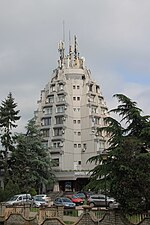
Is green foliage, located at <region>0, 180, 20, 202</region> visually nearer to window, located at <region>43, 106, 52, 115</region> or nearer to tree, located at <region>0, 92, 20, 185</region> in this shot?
tree, located at <region>0, 92, 20, 185</region>

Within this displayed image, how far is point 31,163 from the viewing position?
214ft

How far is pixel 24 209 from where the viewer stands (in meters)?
30.6

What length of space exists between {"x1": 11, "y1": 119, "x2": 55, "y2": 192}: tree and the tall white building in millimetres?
9066

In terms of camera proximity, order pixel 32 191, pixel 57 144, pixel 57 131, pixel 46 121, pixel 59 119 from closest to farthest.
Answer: pixel 32 191, pixel 57 144, pixel 57 131, pixel 59 119, pixel 46 121

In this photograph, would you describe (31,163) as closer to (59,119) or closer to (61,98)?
(59,119)

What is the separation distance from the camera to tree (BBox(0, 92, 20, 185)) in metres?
64.4

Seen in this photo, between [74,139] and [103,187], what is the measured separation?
5233cm

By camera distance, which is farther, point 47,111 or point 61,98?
point 47,111

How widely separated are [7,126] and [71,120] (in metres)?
20.0

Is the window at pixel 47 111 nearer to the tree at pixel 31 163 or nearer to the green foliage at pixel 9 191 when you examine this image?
the tree at pixel 31 163

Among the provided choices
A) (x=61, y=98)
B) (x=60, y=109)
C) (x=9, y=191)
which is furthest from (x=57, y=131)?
(x=9, y=191)

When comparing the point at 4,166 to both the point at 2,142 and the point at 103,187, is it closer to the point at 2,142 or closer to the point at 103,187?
the point at 2,142

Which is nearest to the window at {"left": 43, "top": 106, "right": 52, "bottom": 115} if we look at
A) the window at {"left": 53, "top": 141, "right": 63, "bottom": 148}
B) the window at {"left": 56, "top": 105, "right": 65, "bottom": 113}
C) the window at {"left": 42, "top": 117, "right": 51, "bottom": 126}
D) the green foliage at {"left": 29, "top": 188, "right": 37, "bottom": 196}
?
the window at {"left": 42, "top": 117, "right": 51, "bottom": 126}

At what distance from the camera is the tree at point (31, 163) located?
63.6 meters
